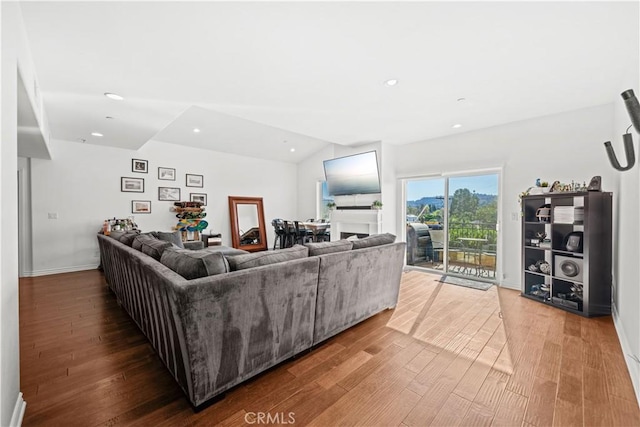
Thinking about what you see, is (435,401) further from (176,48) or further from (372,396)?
(176,48)

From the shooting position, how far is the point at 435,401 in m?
1.65

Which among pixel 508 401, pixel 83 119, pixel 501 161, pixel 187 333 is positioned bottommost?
pixel 508 401

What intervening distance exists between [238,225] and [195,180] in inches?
58.4

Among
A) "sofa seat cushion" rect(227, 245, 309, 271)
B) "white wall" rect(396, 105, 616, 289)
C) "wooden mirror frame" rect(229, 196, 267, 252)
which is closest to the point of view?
"sofa seat cushion" rect(227, 245, 309, 271)

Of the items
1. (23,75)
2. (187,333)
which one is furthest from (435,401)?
(23,75)

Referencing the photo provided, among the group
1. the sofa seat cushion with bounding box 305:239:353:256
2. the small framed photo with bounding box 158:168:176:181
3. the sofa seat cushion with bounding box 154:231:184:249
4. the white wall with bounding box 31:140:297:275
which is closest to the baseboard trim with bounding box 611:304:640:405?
the sofa seat cushion with bounding box 305:239:353:256

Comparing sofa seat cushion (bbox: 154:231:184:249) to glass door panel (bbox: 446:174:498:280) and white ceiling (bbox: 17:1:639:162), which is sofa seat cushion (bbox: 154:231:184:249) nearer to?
white ceiling (bbox: 17:1:639:162)

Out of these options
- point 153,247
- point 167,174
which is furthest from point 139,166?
point 153,247

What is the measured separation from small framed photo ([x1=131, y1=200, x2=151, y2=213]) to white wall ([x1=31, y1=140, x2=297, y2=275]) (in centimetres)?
7

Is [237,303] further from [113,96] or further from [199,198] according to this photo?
[199,198]

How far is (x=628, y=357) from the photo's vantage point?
2021 mm

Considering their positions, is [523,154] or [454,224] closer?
[523,154]

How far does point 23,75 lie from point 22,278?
4405 mm

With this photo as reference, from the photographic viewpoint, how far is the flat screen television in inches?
206
